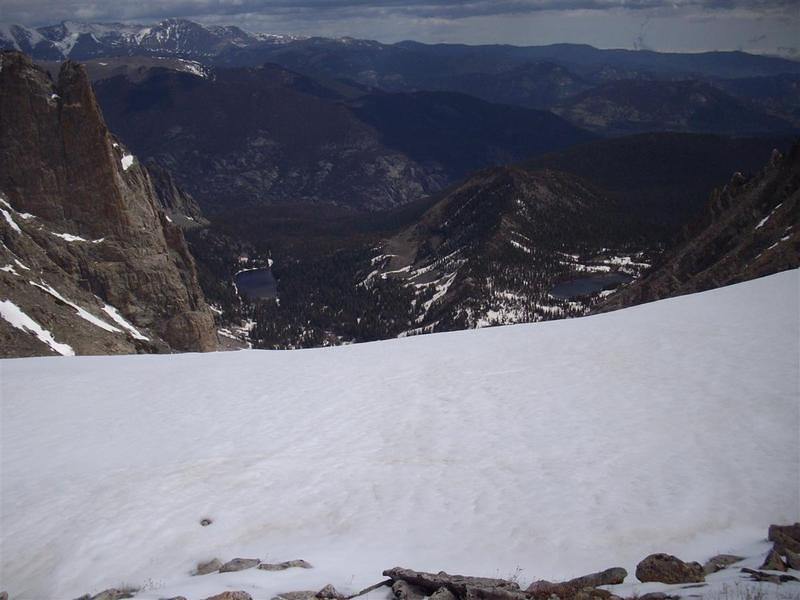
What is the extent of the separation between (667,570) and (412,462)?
21.0 feet

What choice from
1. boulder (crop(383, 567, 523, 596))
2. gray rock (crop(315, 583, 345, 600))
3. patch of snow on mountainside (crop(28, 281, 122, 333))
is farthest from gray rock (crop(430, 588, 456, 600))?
patch of snow on mountainside (crop(28, 281, 122, 333))

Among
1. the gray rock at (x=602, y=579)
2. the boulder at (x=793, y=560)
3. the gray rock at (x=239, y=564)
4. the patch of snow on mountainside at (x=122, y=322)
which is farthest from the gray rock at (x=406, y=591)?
the patch of snow on mountainside at (x=122, y=322)

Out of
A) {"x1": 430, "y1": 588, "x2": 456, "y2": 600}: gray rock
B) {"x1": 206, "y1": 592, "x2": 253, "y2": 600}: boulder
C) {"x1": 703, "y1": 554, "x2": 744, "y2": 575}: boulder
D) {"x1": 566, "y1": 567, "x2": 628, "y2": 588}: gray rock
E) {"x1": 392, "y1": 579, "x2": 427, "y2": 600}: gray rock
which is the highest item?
{"x1": 703, "y1": 554, "x2": 744, "y2": 575}: boulder

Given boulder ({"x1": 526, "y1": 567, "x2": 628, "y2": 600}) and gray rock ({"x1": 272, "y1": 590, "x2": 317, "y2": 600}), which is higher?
boulder ({"x1": 526, "y1": 567, "x2": 628, "y2": 600})

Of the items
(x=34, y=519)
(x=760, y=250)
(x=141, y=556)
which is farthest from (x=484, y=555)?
(x=760, y=250)

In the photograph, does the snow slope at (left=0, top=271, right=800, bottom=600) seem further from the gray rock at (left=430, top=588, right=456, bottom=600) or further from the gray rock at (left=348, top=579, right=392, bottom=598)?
the gray rock at (left=430, top=588, right=456, bottom=600)

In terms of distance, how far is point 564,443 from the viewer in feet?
49.3

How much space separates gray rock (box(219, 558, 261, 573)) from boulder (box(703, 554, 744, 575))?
7485 mm

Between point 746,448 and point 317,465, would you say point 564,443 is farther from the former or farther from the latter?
point 317,465

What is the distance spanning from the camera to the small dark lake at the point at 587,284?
490 feet

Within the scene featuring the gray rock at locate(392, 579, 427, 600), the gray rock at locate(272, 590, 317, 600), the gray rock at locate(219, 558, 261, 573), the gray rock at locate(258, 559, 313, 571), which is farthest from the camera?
the gray rock at locate(219, 558, 261, 573)

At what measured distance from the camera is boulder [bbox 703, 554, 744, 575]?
9898mm

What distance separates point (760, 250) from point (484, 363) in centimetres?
5832

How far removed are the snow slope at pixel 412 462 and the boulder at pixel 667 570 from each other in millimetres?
756
